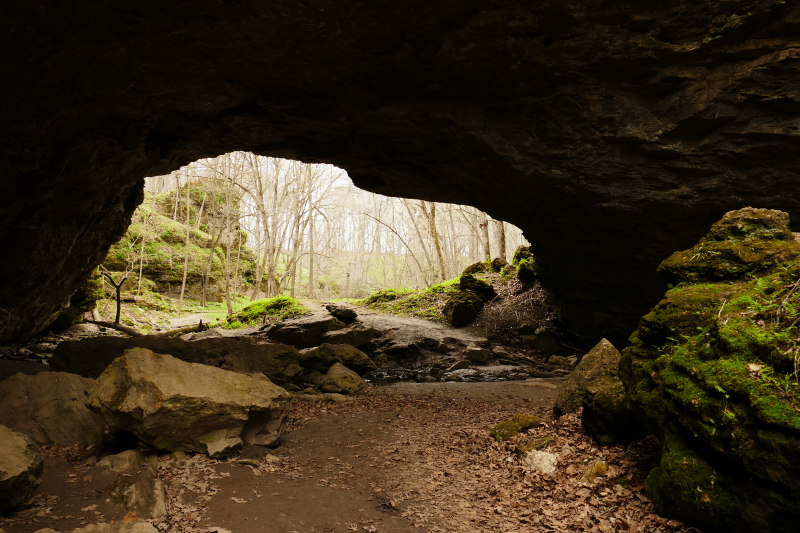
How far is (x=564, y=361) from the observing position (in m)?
13.4

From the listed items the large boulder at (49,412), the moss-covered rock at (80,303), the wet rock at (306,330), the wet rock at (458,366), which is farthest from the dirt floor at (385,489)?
the moss-covered rock at (80,303)

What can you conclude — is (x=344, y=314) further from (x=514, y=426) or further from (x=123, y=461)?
(x=123, y=461)

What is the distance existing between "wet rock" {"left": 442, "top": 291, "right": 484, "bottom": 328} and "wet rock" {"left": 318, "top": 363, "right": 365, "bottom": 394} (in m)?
7.52

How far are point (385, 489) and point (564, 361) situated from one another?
1007cm

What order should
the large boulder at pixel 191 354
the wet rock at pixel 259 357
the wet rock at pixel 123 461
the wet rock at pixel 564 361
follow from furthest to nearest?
1. the wet rock at pixel 564 361
2. the wet rock at pixel 259 357
3. the large boulder at pixel 191 354
4. the wet rock at pixel 123 461

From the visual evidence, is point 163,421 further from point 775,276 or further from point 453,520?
point 775,276

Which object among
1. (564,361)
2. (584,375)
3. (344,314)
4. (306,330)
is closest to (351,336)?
(306,330)

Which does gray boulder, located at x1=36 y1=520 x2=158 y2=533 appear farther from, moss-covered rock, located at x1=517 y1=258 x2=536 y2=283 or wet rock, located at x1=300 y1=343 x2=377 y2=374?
moss-covered rock, located at x1=517 y1=258 x2=536 y2=283

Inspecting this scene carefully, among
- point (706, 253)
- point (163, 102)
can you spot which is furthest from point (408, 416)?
point (163, 102)

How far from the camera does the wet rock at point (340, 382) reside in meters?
9.72

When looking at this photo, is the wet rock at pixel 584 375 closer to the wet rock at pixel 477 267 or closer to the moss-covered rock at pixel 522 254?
the moss-covered rock at pixel 522 254

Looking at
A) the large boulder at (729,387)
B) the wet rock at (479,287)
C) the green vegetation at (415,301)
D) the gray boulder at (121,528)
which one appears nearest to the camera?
the large boulder at (729,387)

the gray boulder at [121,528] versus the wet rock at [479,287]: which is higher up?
the wet rock at [479,287]

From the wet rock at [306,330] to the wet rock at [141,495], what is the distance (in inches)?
387
